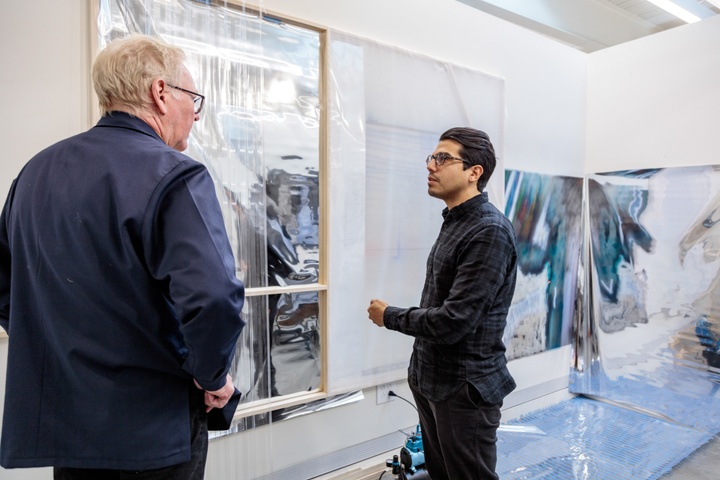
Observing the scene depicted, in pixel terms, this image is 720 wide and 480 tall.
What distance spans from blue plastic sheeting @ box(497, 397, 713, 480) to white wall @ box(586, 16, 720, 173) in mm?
1706

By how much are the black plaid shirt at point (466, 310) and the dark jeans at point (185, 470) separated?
0.78 m

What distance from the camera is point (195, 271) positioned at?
0.81 m

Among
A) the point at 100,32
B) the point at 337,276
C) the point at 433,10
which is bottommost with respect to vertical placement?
the point at 337,276

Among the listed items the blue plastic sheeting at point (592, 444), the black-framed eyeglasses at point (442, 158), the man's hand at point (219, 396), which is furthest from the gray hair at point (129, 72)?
the blue plastic sheeting at point (592, 444)

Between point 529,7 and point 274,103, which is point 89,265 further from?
point 529,7

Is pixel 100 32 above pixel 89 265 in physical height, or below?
above

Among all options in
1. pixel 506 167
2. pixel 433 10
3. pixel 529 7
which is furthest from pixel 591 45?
pixel 433 10

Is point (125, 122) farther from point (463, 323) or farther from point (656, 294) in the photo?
point (656, 294)

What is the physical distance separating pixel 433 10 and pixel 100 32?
1.71 metres

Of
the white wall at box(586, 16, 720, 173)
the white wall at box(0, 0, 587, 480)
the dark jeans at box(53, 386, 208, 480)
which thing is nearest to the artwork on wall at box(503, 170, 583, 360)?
the white wall at box(0, 0, 587, 480)

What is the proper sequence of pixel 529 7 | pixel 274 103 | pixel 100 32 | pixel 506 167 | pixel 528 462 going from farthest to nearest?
pixel 529 7 < pixel 506 167 < pixel 528 462 < pixel 274 103 < pixel 100 32

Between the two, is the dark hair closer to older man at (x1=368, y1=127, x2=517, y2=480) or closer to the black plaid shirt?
older man at (x1=368, y1=127, x2=517, y2=480)

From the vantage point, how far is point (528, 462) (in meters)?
2.47

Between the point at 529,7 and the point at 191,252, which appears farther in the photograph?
the point at 529,7
